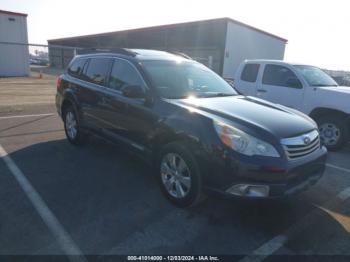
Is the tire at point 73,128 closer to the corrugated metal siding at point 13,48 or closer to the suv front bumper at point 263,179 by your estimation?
the suv front bumper at point 263,179

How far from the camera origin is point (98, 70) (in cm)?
490

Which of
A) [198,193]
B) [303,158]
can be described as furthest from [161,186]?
[303,158]

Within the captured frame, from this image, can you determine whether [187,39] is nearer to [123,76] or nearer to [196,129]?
[123,76]

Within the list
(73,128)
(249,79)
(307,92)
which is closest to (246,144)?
(73,128)

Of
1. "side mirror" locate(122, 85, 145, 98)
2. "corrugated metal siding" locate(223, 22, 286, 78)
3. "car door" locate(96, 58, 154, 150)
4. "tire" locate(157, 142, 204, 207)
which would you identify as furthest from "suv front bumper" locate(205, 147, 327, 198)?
"corrugated metal siding" locate(223, 22, 286, 78)

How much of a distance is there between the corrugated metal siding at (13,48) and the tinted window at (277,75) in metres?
23.4

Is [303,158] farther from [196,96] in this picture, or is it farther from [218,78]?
[218,78]

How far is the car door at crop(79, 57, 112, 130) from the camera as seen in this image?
4684mm

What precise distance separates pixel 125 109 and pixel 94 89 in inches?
42.4

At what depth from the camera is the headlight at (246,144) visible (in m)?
2.86

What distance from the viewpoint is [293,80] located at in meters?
6.42

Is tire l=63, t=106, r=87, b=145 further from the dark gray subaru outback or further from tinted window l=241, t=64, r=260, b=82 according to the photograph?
tinted window l=241, t=64, r=260, b=82

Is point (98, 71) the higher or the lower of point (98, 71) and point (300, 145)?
the higher

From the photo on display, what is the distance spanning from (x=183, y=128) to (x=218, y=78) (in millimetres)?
1916
